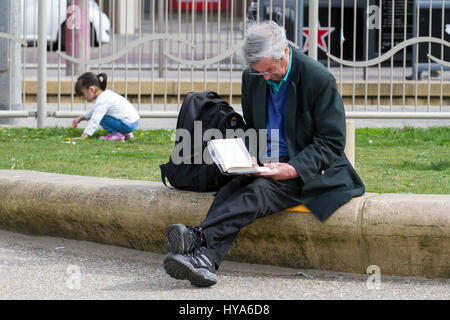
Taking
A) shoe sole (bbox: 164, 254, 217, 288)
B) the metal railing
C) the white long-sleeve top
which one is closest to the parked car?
the metal railing

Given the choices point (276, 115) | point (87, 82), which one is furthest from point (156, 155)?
point (276, 115)

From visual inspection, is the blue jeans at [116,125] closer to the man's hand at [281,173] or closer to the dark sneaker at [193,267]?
the man's hand at [281,173]

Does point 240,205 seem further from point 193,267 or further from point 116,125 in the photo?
point 116,125

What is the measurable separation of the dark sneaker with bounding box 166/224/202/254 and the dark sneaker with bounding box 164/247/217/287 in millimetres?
25

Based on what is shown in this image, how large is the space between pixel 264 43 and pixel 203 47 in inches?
181

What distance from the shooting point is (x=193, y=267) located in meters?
4.32

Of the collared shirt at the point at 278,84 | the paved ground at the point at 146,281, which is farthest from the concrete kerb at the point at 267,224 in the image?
the collared shirt at the point at 278,84

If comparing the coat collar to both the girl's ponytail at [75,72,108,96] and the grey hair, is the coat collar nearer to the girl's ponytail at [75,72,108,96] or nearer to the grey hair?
the grey hair

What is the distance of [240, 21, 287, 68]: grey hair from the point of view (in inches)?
181

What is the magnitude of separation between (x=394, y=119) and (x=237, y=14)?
177cm

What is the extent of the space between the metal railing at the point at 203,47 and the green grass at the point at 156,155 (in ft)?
1.67

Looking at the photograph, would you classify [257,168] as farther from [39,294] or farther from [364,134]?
[364,134]

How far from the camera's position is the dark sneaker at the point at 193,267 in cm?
430

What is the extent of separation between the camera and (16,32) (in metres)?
9.09
